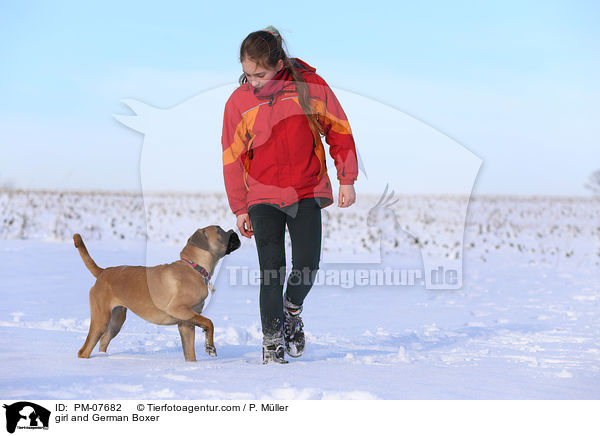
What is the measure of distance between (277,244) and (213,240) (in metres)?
0.49

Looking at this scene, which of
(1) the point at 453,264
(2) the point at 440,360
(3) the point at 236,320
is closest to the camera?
(2) the point at 440,360

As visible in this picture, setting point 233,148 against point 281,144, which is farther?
point 233,148

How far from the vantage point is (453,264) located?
38.4 ft

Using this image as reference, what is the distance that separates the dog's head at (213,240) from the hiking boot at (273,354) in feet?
2.45

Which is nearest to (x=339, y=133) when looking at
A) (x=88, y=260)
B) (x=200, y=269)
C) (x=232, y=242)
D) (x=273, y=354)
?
(x=232, y=242)

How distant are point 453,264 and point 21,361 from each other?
9045 millimetres

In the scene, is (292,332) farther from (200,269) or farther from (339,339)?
(339,339)

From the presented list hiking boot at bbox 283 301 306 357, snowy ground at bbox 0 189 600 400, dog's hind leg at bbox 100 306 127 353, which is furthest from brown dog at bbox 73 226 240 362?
hiking boot at bbox 283 301 306 357

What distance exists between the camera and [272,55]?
4.02 metres

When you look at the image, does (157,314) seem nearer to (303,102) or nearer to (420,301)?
(303,102)

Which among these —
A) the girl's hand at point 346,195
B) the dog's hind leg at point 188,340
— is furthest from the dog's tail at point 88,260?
the girl's hand at point 346,195

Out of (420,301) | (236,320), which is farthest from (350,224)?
(236,320)
